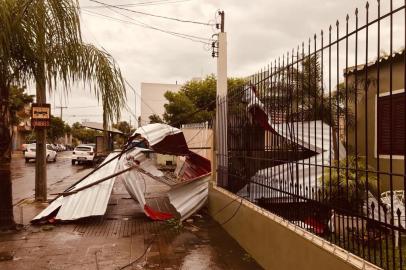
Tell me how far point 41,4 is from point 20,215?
5062mm

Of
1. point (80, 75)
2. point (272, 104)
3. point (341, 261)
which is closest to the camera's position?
point (341, 261)

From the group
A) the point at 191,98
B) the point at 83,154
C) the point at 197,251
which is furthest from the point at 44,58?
the point at 191,98

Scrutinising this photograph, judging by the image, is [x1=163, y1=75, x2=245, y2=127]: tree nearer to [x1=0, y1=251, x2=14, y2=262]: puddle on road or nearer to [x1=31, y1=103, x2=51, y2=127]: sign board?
[x1=31, y1=103, x2=51, y2=127]: sign board

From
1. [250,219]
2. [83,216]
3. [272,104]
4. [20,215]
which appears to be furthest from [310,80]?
[20,215]

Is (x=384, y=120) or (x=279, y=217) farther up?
(x=384, y=120)

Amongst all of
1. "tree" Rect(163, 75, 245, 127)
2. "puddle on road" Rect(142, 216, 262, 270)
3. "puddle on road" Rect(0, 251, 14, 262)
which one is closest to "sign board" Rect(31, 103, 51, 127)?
"puddle on road" Rect(142, 216, 262, 270)

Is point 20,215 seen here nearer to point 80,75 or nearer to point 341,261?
point 80,75

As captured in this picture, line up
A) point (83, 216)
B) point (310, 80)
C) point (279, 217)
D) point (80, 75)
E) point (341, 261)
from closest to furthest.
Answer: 1. point (341, 261)
2. point (310, 80)
3. point (279, 217)
4. point (80, 75)
5. point (83, 216)

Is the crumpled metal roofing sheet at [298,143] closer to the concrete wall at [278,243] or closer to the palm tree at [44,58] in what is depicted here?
the concrete wall at [278,243]

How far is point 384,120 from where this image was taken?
728cm

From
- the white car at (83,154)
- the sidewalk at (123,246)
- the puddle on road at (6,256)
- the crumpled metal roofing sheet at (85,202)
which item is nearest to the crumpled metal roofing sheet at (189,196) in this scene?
the sidewalk at (123,246)

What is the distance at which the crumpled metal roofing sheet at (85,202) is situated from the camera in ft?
28.6

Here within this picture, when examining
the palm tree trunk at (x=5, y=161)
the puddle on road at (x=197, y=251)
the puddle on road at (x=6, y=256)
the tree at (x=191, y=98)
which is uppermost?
the tree at (x=191, y=98)

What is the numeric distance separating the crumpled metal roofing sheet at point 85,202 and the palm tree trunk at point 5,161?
87cm
